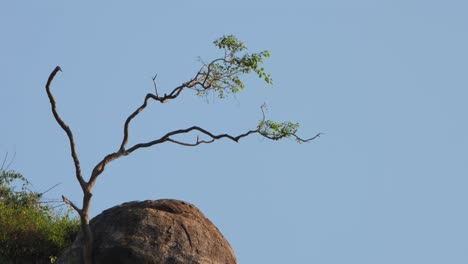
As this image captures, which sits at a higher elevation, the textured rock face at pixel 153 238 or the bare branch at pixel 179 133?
the bare branch at pixel 179 133

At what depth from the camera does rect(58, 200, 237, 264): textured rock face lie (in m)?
22.0

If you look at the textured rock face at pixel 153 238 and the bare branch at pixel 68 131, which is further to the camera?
the bare branch at pixel 68 131

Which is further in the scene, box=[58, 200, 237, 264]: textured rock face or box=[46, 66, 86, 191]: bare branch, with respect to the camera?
Answer: box=[46, 66, 86, 191]: bare branch

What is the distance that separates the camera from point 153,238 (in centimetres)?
2222

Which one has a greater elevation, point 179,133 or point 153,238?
point 179,133

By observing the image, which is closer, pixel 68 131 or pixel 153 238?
pixel 153 238

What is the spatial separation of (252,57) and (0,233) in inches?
355

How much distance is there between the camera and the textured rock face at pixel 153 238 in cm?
2202

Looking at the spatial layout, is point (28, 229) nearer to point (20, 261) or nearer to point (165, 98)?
point (20, 261)

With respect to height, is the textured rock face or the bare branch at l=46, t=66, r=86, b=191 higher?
the bare branch at l=46, t=66, r=86, b=191

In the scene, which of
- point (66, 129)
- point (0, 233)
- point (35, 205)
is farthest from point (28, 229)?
point (66, 129)

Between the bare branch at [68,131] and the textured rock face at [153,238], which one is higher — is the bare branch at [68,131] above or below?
above

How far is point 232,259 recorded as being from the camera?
76.6 feet

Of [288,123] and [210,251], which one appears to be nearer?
[210,251]
